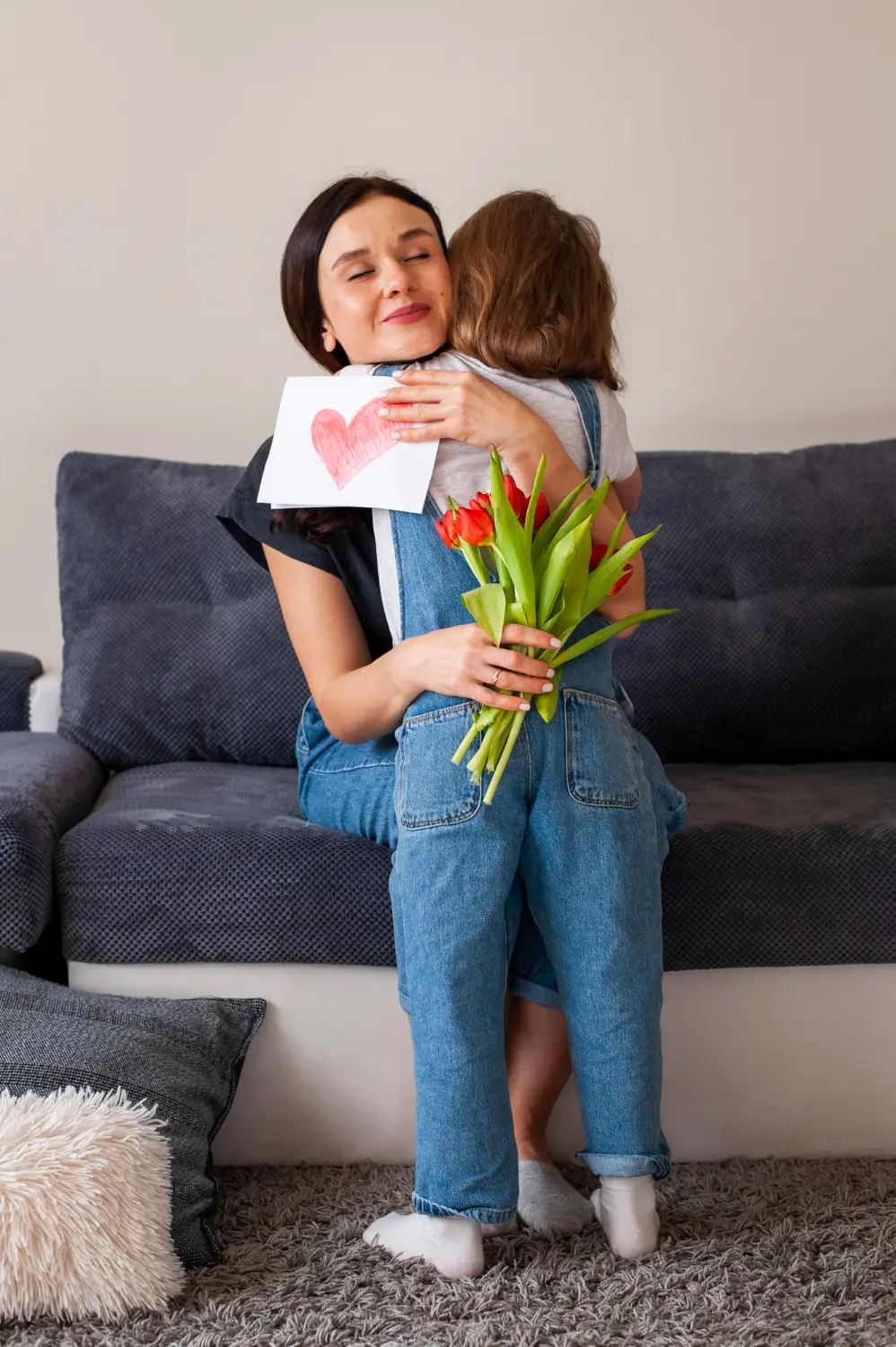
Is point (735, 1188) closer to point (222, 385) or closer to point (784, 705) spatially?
point (784, 705)

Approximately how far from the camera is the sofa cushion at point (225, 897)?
154cm

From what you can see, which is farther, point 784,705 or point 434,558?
point 784,705

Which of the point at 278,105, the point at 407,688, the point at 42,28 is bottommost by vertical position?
the point at 407,688

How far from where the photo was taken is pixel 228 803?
1.74 meters

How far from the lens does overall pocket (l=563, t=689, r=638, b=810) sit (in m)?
1.31

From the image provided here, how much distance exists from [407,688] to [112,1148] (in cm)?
55

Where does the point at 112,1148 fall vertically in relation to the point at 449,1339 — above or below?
above

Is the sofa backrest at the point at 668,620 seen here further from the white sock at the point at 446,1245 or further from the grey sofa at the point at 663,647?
the white sock at the point at 446,1245

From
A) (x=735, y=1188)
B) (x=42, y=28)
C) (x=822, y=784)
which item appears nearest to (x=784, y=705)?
(x=822, y=784)

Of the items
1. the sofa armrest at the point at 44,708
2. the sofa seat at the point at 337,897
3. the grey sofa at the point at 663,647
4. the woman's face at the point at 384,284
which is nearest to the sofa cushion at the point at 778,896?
the sofa seat at the point at 337,897

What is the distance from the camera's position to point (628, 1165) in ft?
4.26

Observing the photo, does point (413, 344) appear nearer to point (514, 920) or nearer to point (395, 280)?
point (395, 280)

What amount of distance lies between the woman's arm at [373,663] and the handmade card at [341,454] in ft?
0.46

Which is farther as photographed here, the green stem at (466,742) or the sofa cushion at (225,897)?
the sofa cushion at (225,897)
